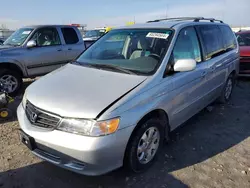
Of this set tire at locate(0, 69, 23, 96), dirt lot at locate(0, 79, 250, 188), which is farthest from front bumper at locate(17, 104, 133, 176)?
tire at locate(0, 69, 23, 96)

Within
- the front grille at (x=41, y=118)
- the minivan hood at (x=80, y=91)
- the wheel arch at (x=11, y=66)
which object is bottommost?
the wheel arch at (x=11, y=66)

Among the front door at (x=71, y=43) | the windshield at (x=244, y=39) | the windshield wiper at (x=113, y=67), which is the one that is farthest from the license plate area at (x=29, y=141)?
the windshield at (x=244, y=39)

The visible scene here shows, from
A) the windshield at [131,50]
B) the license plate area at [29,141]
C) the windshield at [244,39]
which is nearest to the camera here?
the license plate area at [29,141]

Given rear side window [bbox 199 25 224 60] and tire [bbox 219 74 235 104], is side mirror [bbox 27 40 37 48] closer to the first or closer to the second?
rear side window [bbox 199 25 224 60]

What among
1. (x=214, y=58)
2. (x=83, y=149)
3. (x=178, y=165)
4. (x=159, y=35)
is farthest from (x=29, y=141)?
(x=214, y=58)

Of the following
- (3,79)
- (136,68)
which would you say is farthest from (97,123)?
(3,79)

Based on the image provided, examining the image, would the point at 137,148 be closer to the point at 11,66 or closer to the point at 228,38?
the point at 228,38

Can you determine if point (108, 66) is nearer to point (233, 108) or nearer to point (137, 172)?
point (137, 172)

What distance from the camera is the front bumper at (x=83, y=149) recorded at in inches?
91.9

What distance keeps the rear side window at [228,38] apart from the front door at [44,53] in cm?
417

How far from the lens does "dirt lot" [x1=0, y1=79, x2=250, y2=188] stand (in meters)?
2.82

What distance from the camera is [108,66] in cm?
331

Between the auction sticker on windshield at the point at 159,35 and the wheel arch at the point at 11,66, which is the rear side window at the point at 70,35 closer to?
the wheel arch at the point at 11,66

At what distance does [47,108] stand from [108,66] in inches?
42.5
